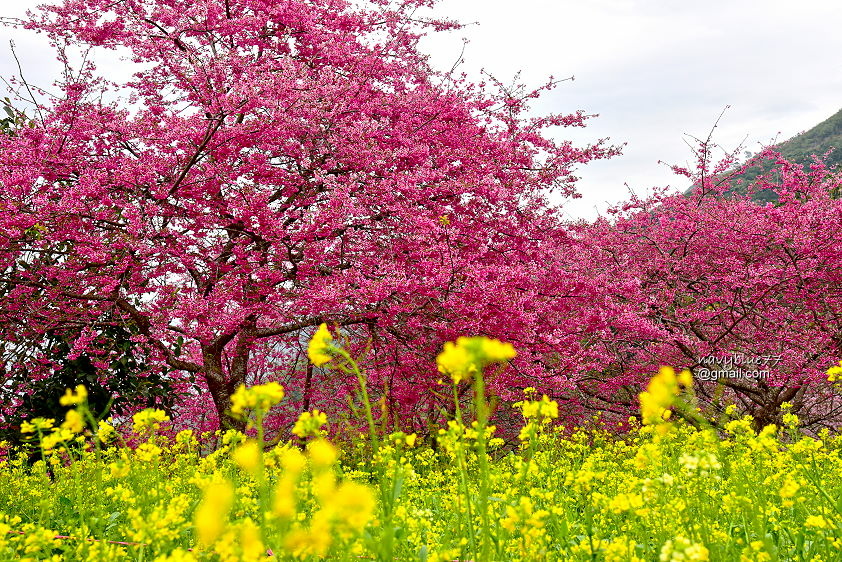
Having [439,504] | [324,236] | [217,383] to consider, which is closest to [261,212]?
[324,236]

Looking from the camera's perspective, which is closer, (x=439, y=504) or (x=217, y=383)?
(x=439, y=504)

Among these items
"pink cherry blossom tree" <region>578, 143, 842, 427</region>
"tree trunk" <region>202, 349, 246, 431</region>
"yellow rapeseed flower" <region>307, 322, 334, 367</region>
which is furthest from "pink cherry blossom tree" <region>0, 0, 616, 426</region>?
"yellow rapeseed flower" <region>307, 322, 334, 367</region>

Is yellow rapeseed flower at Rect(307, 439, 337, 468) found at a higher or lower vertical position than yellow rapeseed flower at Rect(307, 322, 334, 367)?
lower

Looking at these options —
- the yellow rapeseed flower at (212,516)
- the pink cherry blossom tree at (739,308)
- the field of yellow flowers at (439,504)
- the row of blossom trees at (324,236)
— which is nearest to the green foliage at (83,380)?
the row of blossom trees at (324,236)

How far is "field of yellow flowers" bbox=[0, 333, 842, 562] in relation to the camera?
1.24 metres

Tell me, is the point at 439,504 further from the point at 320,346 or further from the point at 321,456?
the point at 321,456

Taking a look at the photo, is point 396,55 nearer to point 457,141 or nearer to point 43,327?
point 457,141

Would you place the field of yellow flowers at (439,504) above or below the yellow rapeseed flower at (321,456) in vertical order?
below

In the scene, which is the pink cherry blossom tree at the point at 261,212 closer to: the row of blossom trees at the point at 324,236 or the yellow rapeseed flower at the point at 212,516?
the row of blossom trees at the point at 324,236

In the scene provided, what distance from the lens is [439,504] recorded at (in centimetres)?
441

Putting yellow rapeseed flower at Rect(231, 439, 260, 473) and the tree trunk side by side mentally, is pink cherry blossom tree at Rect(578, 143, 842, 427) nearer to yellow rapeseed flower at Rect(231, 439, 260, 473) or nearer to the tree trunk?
the tree trunk

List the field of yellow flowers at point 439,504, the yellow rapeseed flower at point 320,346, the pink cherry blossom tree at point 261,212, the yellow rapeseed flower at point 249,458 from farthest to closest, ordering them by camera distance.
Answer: the pink cherry blossom tree at point 261,212, the yellow rapeseed flower at point 320,346, the field of yellow flowers at point 439,504, the yellow rapeseed flower at point 249,458

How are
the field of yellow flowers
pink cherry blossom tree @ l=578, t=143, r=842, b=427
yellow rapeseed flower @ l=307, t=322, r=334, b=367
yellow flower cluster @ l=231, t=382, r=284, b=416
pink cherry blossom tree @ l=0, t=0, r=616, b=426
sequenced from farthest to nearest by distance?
pink cherry blossom tree @ l=578, t=143, r=842, b=427 < pink cherry blossom tree @ l=0, t=0, r=616, b=426 < yellow rapeseed flower @ l=307, t=322, r=334, b=367 < yellow flower cluster @ l=231, t=382, r=284, b=416 < the field of yellow flowers

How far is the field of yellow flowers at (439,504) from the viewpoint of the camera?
124 centimetres
